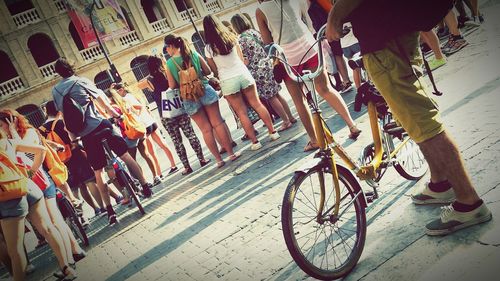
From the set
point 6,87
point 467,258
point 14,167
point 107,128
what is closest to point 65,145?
point 107,128

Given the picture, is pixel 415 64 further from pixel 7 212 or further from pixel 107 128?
pixel 107 128

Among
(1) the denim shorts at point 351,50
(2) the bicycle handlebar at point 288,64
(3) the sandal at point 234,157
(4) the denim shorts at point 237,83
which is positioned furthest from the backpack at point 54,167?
(1) the denim shorts at point 351,50

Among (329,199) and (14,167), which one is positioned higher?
(14,167)

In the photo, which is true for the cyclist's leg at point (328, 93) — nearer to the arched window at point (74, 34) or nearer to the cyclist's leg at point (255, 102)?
the cyclist's leg at point (255, 102)

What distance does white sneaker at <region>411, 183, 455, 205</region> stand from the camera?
2.60 meters

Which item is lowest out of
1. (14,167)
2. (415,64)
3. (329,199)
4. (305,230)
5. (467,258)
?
(467,258)

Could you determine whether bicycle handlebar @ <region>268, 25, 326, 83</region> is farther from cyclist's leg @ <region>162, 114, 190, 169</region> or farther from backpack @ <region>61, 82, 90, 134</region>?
cyclist's leg @ <region>162, 114, 190, 169</region>

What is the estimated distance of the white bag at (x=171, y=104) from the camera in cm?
610

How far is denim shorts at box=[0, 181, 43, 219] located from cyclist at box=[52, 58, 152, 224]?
1.47 m

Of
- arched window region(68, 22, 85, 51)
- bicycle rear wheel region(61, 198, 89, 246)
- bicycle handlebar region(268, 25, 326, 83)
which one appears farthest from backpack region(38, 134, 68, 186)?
arched window region(68, 22, 85, 51)

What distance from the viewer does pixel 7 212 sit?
366cm

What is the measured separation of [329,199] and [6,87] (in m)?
26.4

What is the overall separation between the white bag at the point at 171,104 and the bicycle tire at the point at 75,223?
216 centimetres

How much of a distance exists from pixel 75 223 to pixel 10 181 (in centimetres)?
163
